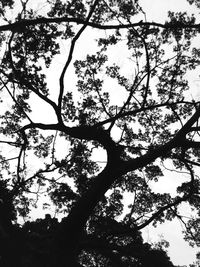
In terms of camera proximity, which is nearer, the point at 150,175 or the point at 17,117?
the point at 17,117

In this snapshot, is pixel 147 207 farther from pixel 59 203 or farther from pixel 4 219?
pixel 4 219

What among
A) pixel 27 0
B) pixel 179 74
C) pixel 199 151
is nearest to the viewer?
pixel 27 0

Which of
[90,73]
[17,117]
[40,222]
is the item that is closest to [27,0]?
[90,73]

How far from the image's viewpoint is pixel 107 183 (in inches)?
298

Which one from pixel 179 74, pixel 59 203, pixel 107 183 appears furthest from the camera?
pixel 59 203

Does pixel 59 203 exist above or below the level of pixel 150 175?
below

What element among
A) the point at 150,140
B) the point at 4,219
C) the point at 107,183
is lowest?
the point at 4,219

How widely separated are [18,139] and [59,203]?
331cm

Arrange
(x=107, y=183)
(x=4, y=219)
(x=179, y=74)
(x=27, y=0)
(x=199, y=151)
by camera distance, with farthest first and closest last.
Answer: (x=199, y=151)
(x=179, y=74)
(x=27, y=0)
(x=107, y=183)
(x=4, y=219)

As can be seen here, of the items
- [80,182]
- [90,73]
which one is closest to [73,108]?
[90,73]

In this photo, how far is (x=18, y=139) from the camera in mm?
12156

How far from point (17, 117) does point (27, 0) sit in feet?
14.5

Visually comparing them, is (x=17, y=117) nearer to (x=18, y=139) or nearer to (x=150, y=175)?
(x=18, y=139)

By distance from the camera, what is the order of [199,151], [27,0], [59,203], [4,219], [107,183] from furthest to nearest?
[59,203]
[199,151]
[27,0]
[107,183]
[4,219]
